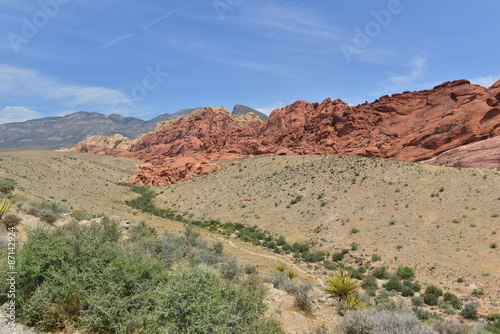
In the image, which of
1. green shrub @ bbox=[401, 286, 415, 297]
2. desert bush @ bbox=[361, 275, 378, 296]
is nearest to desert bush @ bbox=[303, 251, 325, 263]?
desert bush @ bbox=[361, 275, 378, 296]

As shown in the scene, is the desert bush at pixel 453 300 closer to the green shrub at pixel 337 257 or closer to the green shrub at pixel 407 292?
the green shrub at pixel 407 292

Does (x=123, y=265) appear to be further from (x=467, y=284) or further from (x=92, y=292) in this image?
(x=467, y=284)

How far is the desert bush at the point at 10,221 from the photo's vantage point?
10.4m

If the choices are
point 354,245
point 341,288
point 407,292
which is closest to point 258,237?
point 354,245

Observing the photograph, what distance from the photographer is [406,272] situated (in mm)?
15258

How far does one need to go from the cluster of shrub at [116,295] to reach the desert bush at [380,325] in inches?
71.0

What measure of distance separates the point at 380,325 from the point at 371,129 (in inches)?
2796

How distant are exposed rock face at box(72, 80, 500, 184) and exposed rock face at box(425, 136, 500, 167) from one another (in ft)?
25.2

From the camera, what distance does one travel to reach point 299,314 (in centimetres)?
739

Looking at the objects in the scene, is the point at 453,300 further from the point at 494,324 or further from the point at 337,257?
the point at 337,257

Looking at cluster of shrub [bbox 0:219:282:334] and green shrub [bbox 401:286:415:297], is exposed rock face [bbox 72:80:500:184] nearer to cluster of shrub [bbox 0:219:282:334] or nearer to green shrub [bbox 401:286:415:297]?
green shrub [bbox 401:286:415:297]

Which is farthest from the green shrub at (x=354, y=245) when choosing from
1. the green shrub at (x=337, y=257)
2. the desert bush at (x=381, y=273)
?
the desert bush at (x=381, y=273)

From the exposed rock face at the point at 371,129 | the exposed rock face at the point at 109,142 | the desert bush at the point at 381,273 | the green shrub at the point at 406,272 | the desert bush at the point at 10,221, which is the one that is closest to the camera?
the desert bush at the point at 10,221

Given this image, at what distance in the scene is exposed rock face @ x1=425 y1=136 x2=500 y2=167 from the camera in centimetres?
3299
